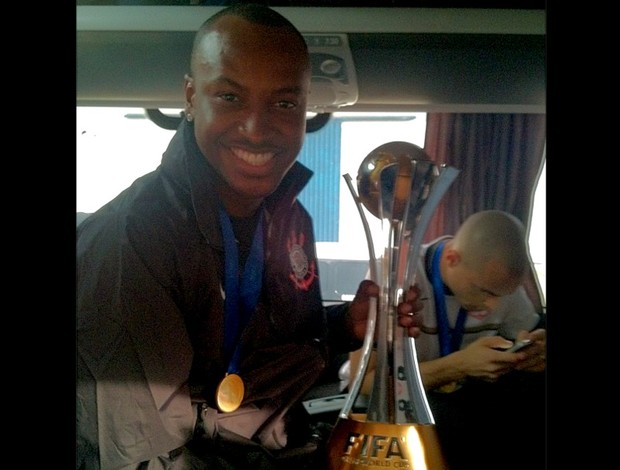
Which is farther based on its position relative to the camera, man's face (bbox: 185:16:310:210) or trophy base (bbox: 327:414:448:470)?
man's face (bbox: 185:16:310:210)

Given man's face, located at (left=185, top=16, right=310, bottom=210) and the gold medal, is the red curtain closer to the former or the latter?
man's face, located at (left=185, top=16, right=310, bottom=210)

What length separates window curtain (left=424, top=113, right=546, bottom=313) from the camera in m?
1.00

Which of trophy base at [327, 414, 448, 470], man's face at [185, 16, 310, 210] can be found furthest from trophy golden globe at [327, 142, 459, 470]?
man's face at [185, 16, 310, 210]

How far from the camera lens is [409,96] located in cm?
102

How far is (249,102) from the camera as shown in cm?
96

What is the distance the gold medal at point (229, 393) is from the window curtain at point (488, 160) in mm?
322

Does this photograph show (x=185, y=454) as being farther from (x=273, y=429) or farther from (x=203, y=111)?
(x=203, y=111)

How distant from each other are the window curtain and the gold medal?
0.32 metres

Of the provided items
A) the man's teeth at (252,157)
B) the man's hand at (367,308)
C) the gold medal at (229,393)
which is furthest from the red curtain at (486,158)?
the gold medal at (229,393)

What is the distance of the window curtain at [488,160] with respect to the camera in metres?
1.00

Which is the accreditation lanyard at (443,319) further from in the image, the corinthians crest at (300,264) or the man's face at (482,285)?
the corinthians crest at (300,264)
